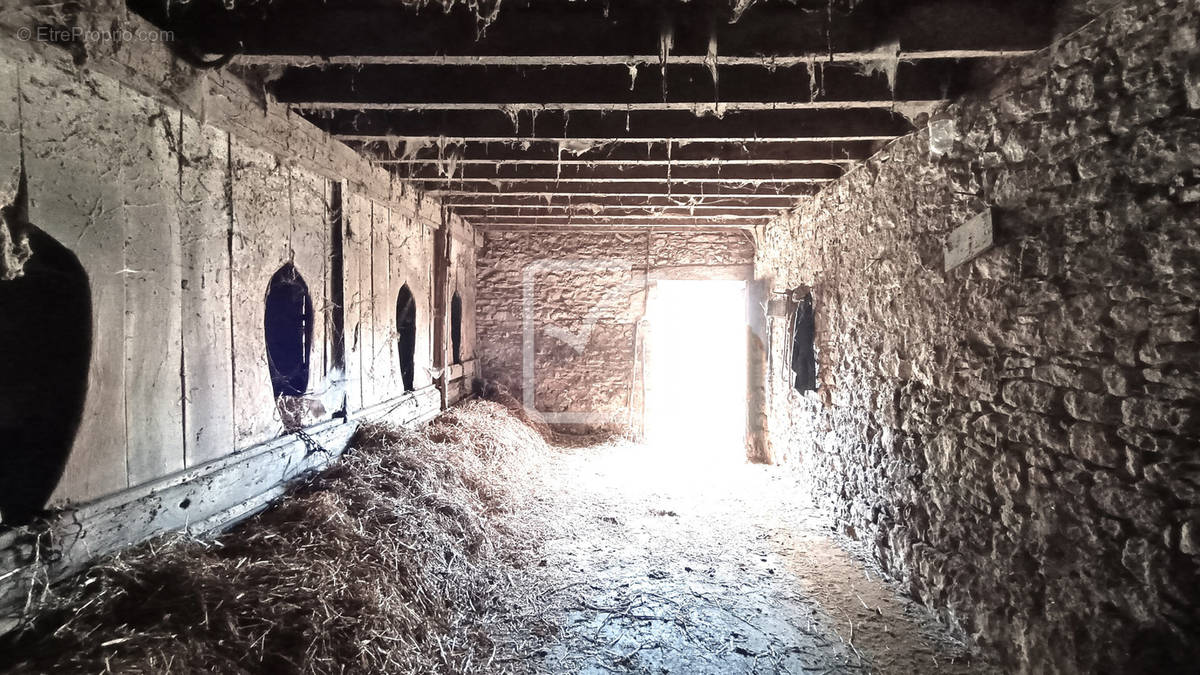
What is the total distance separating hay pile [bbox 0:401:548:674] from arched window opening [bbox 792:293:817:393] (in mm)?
3263

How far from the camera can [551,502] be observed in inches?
199

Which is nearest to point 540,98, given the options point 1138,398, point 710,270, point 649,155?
point 649,155

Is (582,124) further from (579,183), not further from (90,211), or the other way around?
(90,211)

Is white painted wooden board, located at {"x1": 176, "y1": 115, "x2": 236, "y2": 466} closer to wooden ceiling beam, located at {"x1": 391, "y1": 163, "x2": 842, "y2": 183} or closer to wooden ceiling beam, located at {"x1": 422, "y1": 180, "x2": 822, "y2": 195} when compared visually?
wooden ceiling beam, located at {"x1": 391, "y1": 163, "x2": 842, "y2": 183}

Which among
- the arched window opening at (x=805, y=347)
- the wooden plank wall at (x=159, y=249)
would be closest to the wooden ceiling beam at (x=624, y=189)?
the arched window opening at (x=805, y=347)

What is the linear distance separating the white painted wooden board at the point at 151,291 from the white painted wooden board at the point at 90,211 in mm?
41

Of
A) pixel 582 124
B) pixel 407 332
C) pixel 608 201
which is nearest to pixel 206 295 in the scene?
pixel 582 124

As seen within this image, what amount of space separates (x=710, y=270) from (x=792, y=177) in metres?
2.98

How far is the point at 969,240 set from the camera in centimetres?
276

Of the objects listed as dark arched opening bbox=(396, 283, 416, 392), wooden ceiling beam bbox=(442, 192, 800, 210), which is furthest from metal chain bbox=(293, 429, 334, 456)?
wooden ceiling beam bbox=(442, 192, 800, 210)

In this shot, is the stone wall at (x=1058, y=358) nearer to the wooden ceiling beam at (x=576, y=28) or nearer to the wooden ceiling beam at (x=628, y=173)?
the wooden ceiling beam at (x=576, y=28)

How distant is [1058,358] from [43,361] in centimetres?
399

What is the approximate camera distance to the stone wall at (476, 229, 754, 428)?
7617mm
